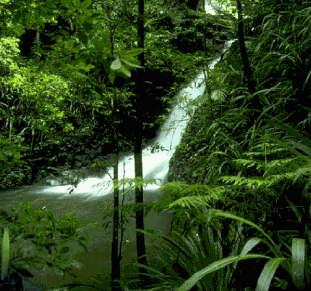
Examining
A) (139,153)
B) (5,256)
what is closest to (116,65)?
(5,256)

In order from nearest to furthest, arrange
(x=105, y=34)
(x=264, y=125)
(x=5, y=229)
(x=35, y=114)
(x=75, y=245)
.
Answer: (x=105, y=34) → (x=5, y=229) → (x=264, y=125) → (x=75, y=245) → (x=35, y=114)

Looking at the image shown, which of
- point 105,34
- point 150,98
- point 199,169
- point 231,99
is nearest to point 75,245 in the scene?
point 199,169

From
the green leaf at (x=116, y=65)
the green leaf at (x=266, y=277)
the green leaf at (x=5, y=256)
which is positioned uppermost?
the green leaf at (x=116, y=65)

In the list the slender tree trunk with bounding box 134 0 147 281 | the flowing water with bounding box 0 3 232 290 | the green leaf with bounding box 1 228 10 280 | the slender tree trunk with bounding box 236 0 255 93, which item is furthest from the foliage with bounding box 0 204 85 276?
the slender tree trunk with bounding box 236 0 255 93

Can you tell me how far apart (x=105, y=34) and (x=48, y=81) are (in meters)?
7.19

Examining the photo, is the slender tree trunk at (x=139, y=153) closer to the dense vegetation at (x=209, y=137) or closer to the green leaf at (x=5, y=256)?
the dense vegetation at (x=209, y=137)

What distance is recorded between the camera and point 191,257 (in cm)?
273

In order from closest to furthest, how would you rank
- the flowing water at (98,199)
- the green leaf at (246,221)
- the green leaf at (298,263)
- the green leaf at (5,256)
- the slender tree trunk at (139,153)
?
the green leaf at (5,256) → the green leaf at (298,263) → the green leaf at (246,221) → the slender tree trunk at (139,153) → the flowing water at (98,199)

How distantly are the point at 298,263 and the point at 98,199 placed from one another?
299 inches

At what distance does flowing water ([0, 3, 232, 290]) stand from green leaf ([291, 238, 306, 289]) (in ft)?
4.27

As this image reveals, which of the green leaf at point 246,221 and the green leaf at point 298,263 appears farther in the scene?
the green leaf at point 246,221

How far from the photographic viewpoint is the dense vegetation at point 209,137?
2055mm

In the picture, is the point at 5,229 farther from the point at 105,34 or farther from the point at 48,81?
the point at 48,81

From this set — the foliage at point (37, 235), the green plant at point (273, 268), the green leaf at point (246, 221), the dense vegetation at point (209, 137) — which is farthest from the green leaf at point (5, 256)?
the green leaf at point (246, 221)
